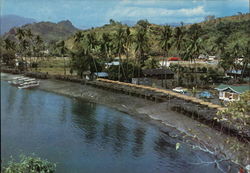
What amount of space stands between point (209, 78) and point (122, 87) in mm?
26038

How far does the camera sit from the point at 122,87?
7069cm

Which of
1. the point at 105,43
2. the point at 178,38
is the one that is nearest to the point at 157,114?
the point at 178,38

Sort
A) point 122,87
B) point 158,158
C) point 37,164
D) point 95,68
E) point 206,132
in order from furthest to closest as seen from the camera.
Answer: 1. point 95,68
2. point 122,87
3. point 206,132
4. point 158,158
5. point 37,164

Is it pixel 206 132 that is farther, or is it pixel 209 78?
pixel 209 78

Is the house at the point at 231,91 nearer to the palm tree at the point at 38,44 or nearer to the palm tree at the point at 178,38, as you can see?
the palm tree at the point at 178,38

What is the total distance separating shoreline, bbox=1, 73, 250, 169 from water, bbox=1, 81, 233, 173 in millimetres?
2229

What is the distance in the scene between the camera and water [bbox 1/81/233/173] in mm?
30000

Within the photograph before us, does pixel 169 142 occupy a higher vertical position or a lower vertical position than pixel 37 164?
lower

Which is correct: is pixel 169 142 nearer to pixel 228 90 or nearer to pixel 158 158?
pixel 158 158

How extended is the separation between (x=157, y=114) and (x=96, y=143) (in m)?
17.4

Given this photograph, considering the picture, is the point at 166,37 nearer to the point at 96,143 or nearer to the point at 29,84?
the point at 29,84

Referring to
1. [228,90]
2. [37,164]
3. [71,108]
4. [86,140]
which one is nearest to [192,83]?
[228,90]

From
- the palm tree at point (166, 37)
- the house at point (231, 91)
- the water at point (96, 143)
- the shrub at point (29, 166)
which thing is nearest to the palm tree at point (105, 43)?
the palm tree at point (166, 37)

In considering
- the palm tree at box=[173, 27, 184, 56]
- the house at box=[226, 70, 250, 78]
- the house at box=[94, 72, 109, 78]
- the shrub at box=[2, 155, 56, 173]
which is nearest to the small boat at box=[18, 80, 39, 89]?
the house at box=[94, 72, 109, 78]
